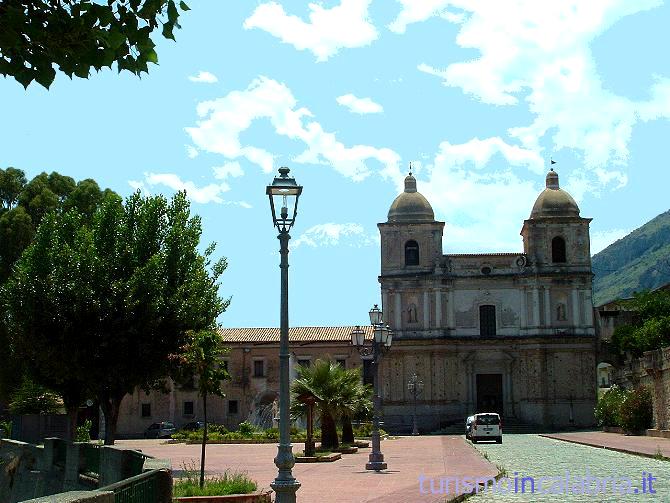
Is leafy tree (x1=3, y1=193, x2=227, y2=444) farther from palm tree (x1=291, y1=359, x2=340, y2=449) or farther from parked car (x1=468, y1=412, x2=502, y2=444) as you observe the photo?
parked car (x1=468, y1=412, x2=502, y2=444)

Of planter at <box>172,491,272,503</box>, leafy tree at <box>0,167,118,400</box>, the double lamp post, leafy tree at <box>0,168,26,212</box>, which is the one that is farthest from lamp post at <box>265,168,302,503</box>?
leafy tree at <box>0,168,26,212</box>

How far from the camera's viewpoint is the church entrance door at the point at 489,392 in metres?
56.5

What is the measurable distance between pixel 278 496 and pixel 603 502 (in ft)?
17.3

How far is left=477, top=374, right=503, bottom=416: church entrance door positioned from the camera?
56500 mm

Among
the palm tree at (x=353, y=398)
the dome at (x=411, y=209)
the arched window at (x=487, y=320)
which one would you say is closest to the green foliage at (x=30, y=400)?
the palm tree at (x=353, y=398)

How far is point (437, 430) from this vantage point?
5409cm

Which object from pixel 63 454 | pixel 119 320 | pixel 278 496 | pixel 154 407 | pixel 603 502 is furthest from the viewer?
pixel 154 407

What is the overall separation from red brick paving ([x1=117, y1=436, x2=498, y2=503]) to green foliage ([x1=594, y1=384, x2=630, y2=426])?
615 inches

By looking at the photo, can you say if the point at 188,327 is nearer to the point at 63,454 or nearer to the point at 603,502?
the point at 63,454

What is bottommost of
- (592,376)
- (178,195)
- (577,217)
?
(592,376)

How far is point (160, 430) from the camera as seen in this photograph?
5503cm

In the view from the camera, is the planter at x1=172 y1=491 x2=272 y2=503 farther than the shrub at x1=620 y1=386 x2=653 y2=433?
No

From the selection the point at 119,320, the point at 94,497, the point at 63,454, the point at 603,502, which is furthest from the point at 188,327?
the point at 94,497

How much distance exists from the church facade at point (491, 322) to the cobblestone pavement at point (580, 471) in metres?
25.0
